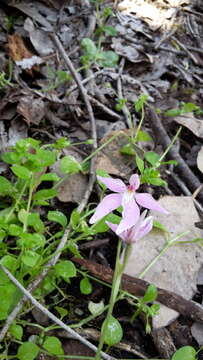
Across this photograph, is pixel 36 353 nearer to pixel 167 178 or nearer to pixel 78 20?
pixel 167 178

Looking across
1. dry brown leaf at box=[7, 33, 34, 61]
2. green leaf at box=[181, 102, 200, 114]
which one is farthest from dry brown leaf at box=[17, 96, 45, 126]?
green leaf at box=[181, 102, 200, 114]

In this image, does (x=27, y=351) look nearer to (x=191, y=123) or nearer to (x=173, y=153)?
(x=173, y=153)

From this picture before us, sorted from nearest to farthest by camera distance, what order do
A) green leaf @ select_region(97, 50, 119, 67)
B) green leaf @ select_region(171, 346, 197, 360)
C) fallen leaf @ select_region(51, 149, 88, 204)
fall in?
1. green leaf @ select_region(171, 346, 197, 360)
2. fallen leaf @ select_region(51, 149, 88, 204)
3. green leaf @ select_region(97, 50, 119, 67)

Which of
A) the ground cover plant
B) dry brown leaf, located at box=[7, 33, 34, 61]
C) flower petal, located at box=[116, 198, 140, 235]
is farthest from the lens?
dry brown leaf, located at box=[7, 33, 34, 61]

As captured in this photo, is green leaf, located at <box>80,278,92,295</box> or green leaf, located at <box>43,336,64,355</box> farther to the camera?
green leaf, located at <box>80,278,92,295</box>

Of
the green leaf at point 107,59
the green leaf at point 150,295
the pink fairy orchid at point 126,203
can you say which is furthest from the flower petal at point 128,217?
the green leaf at point 107,59

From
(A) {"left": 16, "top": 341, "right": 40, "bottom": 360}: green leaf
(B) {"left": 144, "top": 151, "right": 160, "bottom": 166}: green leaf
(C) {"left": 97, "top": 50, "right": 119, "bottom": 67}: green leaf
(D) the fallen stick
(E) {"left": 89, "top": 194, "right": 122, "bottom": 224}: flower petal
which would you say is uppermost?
(E) {"left": 89, "top": 194, "right": 122, "bottom": 224}: flower petal

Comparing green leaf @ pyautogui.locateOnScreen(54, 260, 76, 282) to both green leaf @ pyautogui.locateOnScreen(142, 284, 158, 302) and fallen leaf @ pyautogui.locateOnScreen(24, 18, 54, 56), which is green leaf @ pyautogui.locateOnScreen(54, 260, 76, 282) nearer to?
green leaf @ pyautogui.locateOnScreen(142, 284, 158, 302)

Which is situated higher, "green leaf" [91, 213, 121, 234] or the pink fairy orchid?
the pink fairy orchid

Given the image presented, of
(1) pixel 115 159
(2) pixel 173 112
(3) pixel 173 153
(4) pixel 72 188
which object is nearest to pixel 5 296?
(4) pixel 72 188
